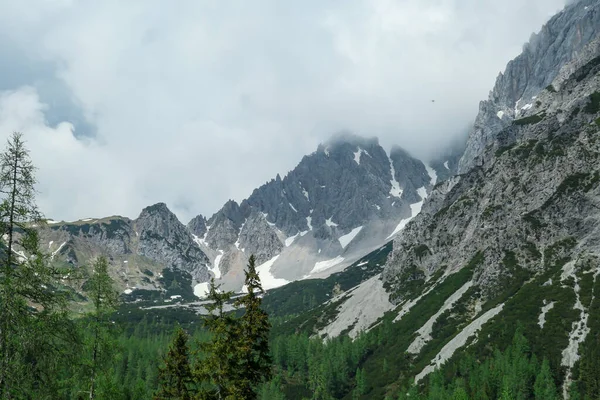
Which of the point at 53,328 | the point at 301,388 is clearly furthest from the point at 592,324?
the point at 53,328

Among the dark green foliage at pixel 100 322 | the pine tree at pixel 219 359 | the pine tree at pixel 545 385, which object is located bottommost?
the pine tree at pixel 545 385

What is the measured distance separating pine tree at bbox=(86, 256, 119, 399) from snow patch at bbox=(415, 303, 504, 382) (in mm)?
130779

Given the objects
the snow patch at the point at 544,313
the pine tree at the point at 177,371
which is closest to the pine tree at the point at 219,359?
the pine tree at the point at 177,371

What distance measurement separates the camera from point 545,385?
363ft

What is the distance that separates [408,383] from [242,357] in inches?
5234

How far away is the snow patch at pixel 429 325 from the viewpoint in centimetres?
17212

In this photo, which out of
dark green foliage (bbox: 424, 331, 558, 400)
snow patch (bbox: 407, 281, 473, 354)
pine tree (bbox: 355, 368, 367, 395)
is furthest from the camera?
snow patch (bbox: 407, 281, 473, 354)

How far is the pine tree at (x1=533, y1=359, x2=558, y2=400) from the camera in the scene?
10475cm

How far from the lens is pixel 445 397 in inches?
4441

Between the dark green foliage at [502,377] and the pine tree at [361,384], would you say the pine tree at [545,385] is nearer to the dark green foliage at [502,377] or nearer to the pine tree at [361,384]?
the dark green foliage at [502,377]

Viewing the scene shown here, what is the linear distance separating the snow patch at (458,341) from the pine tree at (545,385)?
36.1m

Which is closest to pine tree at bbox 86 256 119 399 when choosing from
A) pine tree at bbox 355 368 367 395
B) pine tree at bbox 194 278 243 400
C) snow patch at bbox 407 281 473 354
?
pine tree at bbox 194 278 243 400

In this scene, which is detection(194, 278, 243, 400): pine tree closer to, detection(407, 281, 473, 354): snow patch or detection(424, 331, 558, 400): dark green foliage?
detection(424, 331, 558, 400): dark green foliage

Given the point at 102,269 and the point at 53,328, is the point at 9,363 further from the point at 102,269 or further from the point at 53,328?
the point at 102,269
